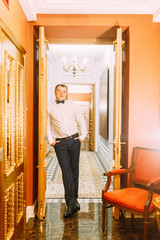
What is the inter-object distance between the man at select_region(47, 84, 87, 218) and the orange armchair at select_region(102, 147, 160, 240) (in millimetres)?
582

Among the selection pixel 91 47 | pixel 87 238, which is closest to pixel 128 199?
pixel 87 238

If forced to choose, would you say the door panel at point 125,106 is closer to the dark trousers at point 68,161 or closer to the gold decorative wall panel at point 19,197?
the dark trousers at point 68,161

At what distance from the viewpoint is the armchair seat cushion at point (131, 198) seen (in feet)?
7.14

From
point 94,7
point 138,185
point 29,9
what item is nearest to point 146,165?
point 138,185

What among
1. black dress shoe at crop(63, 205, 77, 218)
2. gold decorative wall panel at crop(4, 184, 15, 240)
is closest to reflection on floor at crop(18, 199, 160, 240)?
black dress shoe at crop(63, 205, 77, 218)

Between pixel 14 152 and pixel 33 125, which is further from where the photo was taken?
pixel 33 125

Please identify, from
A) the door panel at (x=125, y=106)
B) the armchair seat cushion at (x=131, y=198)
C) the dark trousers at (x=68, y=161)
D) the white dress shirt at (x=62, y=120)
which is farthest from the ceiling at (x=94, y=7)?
the armchair seat cushion at (x=131, y=198)

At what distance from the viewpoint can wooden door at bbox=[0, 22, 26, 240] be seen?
1.80 m

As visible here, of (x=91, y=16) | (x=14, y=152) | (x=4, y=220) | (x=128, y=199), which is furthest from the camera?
(x=91, y=16)

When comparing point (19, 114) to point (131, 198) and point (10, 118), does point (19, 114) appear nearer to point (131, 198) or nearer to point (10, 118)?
point (10, 118)

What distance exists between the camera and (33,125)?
2932mm

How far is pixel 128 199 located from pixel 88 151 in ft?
19.4

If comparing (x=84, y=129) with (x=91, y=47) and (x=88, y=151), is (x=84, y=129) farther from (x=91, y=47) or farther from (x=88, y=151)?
(x=88, y=151)

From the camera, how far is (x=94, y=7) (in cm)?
271
